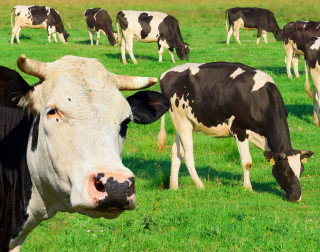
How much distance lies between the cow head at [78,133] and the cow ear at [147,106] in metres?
0.36

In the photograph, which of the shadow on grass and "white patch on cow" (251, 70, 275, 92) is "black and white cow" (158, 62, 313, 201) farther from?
the shadow on grass

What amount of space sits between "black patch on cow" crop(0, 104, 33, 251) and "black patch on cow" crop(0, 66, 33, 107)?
0.33m

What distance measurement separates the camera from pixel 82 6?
177ft

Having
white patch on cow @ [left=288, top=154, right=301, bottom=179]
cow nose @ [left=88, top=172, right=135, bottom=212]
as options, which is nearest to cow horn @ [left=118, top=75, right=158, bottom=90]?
cow nose @ [left=88, top=172, right=135, bottom=212]

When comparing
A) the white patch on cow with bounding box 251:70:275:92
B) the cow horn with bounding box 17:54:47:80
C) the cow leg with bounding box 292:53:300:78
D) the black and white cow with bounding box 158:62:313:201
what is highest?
the cow horn with bounding box 17:54:47:80

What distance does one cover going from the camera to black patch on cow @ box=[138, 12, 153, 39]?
81.1ft

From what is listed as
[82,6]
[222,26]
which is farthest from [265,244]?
[82,6]

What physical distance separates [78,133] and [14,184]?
98cm

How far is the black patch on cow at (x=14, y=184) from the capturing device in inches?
173

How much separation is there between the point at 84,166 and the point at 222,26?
38.0 metres

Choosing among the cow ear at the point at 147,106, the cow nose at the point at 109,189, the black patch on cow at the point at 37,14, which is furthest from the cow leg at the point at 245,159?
the black patch on cow at the point at 37,14

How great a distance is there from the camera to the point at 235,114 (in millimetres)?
9875

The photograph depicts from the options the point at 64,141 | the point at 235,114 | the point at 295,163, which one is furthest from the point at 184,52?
the point at 64,141

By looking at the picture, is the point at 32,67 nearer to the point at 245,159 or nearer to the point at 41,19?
the point at 245,159
